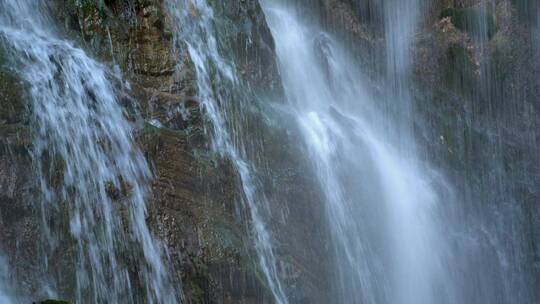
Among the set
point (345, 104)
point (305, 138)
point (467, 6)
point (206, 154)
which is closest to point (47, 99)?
point (206, 154)

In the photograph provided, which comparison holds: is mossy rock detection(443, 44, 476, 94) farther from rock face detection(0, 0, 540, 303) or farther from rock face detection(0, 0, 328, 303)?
rock face detection(0, 0, 328, 303)

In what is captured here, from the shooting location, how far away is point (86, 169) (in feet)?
24.9

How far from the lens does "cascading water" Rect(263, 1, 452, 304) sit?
11.0 metres

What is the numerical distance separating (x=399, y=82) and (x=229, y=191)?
861 cm

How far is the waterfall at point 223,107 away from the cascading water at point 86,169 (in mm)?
1428

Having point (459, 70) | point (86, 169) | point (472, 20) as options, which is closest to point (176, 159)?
point (86, 169)

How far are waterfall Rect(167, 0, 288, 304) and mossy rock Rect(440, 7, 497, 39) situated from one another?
9004 millimetres

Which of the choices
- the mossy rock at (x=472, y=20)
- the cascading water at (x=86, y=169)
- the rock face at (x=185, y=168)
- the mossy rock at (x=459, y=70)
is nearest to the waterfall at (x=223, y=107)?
the rock face at (x=185, y=168)

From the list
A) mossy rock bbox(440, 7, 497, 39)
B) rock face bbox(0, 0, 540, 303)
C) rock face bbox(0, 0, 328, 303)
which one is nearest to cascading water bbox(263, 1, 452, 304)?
rock face bbox(0, 0, 540, 303)

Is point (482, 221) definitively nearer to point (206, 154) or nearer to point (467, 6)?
point (467, 6)

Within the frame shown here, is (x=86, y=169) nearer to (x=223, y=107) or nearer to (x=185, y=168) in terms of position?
(x=185, y=168)

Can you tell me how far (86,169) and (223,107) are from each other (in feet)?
8.24

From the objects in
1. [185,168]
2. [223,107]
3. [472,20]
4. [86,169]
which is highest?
[472,20]

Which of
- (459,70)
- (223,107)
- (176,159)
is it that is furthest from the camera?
(459,70)
